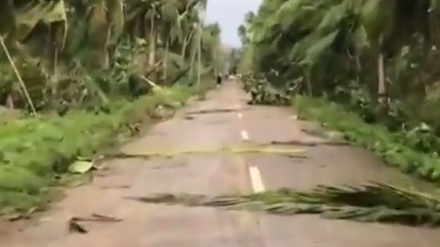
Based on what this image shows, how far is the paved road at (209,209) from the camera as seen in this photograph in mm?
8805

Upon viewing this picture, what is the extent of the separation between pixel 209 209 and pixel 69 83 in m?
18.0

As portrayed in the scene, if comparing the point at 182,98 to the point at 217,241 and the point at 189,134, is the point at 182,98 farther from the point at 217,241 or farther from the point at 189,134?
the point at 217,241

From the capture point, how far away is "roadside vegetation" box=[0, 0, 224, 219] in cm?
1354

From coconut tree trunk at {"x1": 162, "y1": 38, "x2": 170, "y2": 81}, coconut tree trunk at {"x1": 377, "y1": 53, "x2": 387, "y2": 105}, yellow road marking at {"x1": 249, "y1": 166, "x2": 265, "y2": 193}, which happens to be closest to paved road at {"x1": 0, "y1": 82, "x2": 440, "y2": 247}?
yellow road marking at {"x1": 249, "y1": 166, "x2": 265, "y2": 193}

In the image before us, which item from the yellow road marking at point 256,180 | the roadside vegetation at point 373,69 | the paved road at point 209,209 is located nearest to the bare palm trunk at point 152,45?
the roadside vegetation at point 373,69

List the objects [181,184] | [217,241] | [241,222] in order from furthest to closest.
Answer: [181,184]
[241,222]
[217,241]

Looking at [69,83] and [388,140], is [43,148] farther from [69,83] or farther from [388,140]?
[69,83]

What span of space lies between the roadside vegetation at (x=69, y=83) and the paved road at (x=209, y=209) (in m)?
0.77

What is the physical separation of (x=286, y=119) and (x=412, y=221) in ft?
74.1

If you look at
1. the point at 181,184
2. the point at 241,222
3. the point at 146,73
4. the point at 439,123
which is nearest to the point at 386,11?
the point at 439,123

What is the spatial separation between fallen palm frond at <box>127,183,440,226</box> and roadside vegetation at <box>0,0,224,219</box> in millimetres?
3571

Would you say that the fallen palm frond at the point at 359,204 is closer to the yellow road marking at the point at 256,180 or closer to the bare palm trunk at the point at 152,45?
the yellow road marking at the point at 256,180

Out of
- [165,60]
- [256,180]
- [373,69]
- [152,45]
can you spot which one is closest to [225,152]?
[256,180]

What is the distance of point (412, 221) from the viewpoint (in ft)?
27.1
